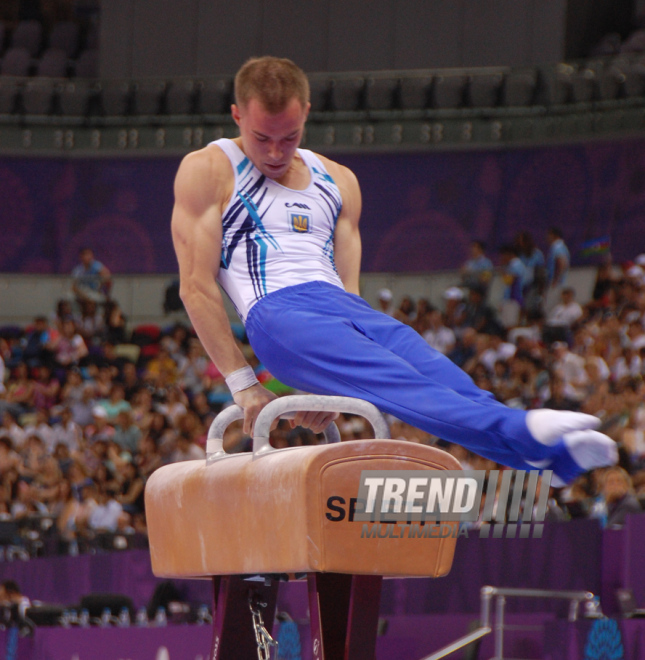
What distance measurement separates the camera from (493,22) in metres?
15.2

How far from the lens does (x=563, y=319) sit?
36.4ft

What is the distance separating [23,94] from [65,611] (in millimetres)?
10932

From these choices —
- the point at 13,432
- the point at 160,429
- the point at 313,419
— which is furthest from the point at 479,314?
the point at 313,419

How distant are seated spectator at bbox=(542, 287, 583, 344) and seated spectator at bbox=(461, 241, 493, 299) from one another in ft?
3.29

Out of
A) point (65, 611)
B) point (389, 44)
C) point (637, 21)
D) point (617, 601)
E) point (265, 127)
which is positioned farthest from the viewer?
point (389, 44)

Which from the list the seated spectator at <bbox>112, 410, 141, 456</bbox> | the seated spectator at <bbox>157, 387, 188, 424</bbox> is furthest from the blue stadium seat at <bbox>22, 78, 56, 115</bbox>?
the seated spectator at <bbox>112, 410, 141, 456</bbox>

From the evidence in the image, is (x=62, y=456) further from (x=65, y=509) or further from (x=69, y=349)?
(x=69, y=349)

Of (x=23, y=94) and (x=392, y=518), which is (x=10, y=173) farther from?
(x=392, y=518)

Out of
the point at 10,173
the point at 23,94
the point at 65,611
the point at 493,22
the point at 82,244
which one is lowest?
the point at 65,611

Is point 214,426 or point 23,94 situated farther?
point 23,94

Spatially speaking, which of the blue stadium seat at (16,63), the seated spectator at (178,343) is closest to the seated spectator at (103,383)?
the seated spectator at (178,343)

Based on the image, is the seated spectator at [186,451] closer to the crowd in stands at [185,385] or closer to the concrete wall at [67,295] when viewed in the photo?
the crowd in stands at [185,385]

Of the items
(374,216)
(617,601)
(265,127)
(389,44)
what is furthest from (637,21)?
(265,127)

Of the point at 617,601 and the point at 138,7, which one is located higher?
the point at 138,7
